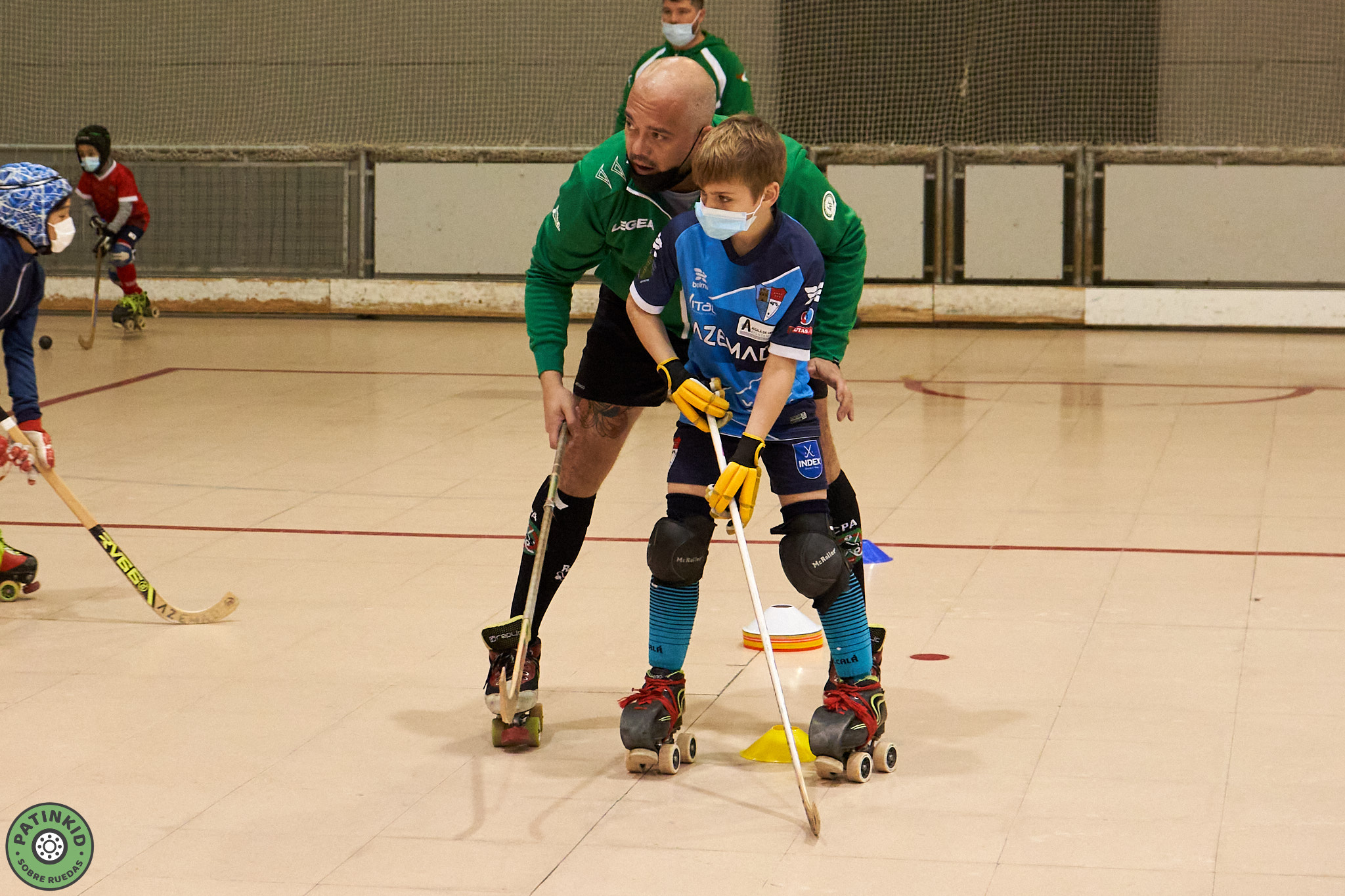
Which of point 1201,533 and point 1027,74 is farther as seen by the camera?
point 1027,74

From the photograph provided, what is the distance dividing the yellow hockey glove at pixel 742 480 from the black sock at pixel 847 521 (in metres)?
0.49

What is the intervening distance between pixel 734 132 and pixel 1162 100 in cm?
987

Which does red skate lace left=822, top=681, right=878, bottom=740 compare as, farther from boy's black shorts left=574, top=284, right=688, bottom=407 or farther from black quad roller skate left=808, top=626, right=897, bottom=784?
boy's black shorts left=574, top=284, right=688, bottom=407

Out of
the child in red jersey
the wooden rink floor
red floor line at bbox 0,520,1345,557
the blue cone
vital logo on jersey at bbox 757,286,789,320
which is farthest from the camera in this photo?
the child in red jersey

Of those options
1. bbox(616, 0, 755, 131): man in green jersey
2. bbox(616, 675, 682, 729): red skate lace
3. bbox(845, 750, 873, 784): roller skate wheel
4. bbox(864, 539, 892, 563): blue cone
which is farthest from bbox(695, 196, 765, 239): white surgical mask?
bbox(616, 0, 755, 131): man in green jersey

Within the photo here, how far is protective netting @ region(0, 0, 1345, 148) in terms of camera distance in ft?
38.7

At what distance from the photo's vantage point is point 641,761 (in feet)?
10.0

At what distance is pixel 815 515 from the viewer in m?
3.03

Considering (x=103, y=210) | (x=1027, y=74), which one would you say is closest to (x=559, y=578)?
(x=103, y=210)

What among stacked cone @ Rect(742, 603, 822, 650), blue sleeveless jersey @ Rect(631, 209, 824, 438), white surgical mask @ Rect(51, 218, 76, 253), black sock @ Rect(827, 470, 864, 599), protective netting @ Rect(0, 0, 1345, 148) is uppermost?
protective netting @ Rect(0, 0, 1345, 148)

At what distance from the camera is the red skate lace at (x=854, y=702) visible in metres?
3.04

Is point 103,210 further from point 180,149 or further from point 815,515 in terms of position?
point 815,515

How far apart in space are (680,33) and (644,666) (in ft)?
12.8

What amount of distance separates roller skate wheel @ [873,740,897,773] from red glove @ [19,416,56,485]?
7.54 ft
